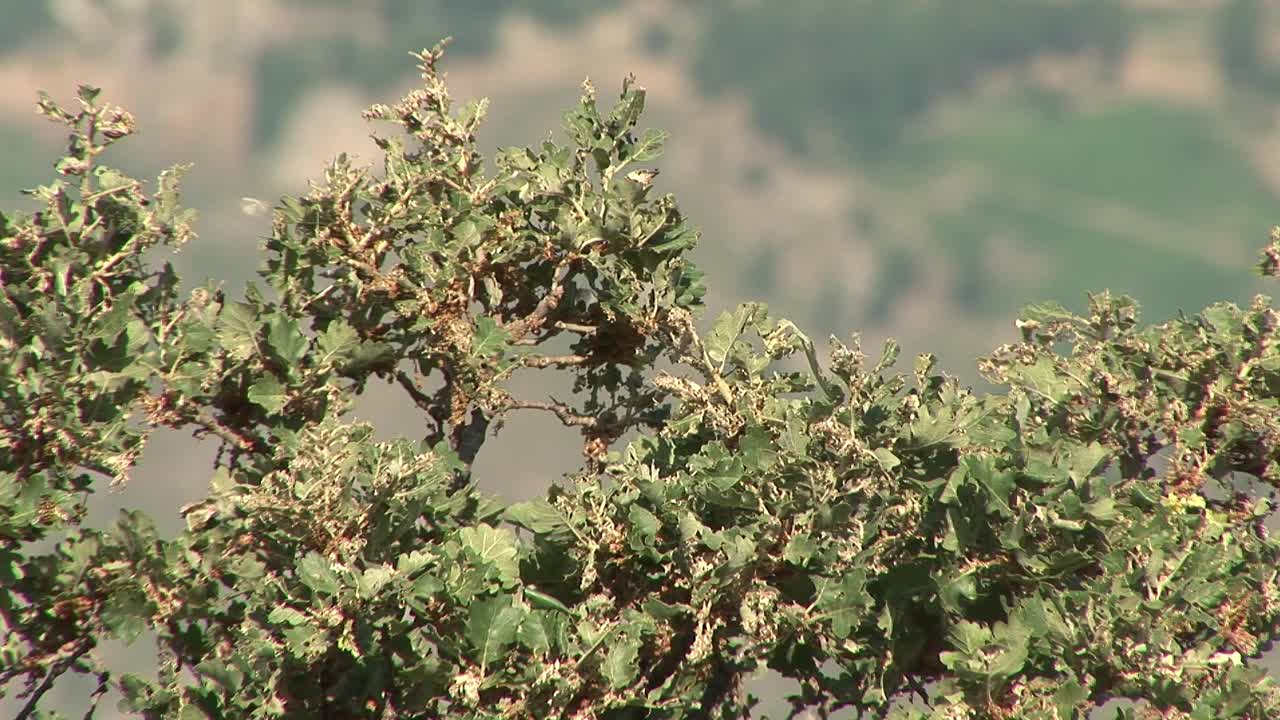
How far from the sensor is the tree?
8617 millimetres

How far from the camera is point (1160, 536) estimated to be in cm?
906

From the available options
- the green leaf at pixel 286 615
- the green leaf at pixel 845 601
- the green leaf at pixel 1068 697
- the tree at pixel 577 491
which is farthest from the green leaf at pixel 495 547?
the green leaf at pixel 1068 697

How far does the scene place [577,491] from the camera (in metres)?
9.40

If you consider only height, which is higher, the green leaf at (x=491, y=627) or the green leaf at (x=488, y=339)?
the green leaf at (x=488, y=339)

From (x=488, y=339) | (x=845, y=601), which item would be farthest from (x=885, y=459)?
(x=488, y=339)

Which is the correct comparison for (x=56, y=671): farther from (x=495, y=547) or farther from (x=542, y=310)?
(x=542, y=310)

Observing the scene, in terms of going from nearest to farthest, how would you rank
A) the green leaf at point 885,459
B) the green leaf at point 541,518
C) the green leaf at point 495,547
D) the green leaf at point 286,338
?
the green leaf at point 885,459 < the green leaf at point 541,518 < the green leaf at point 495,547 < the green leaf at point 286,338

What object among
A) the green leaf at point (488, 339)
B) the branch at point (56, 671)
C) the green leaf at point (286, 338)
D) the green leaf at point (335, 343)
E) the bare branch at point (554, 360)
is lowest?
the branch at point (56, 671)

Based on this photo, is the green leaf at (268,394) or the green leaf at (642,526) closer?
the green leaf at (642,526)

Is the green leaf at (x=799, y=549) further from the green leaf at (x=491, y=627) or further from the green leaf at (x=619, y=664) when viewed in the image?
the green leaf at (x=491, y=627)

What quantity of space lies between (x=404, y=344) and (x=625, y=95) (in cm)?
260

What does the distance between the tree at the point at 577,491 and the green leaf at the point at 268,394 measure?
0.02m

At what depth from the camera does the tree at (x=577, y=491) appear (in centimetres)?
862

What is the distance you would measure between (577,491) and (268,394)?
2342mm
